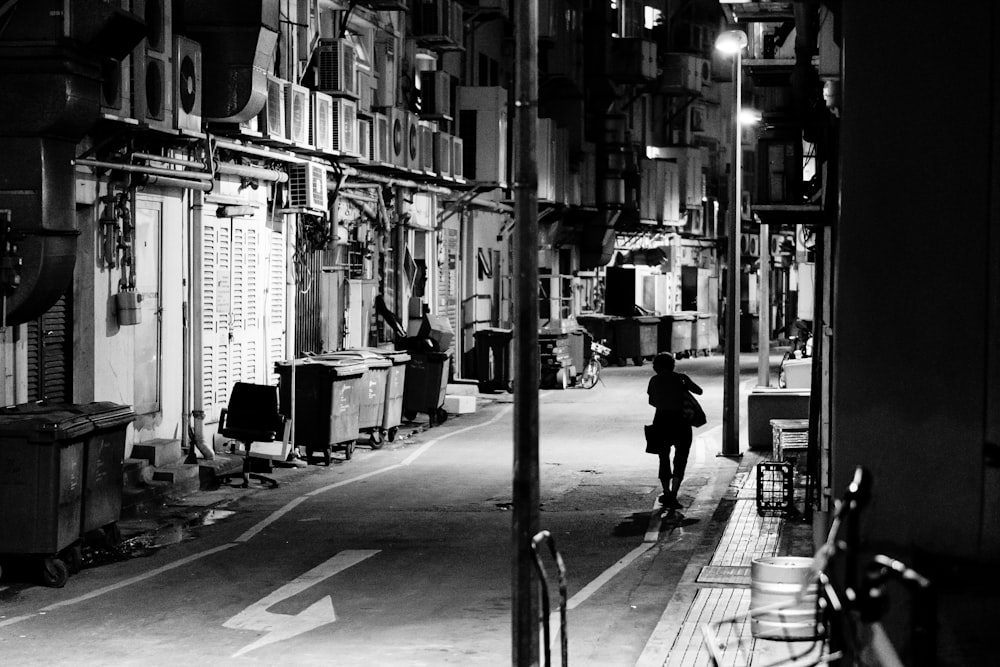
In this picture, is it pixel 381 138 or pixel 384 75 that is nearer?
pixel 381 138

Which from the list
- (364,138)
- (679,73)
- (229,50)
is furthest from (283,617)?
(679,73)

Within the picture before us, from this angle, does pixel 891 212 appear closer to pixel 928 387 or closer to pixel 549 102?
pixel 928 387

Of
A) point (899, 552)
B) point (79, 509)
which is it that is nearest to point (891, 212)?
point (899, 552)

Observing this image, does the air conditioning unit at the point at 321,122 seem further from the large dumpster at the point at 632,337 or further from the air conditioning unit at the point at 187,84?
the large dumpster at the point at 632,337

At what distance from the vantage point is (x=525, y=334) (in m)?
8.23

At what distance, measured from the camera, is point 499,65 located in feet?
136

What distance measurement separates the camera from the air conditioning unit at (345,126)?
87.3ft

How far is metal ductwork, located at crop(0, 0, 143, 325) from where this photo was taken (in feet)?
51.6

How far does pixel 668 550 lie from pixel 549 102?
1303 inches

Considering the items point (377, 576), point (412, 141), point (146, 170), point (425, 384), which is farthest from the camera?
point (412, 141)

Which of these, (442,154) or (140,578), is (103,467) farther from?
(442,154)

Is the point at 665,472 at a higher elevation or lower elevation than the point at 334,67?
lower

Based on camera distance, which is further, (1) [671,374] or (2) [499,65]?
(2) [499,65]

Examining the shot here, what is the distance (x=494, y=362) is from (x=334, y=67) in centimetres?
1097
